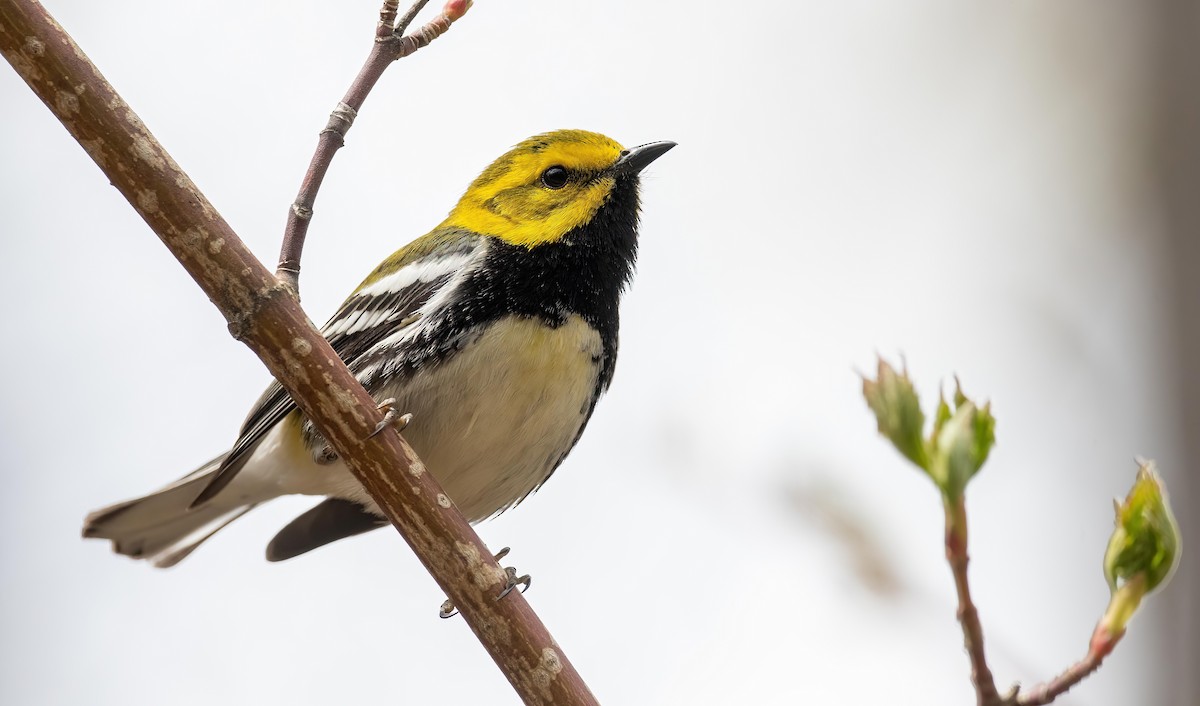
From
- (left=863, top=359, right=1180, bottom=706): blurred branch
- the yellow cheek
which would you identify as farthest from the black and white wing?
(left=863, top=359, right=1180, bottom=706): blurred branch

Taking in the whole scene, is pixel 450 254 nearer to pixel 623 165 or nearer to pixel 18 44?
pixel 623 165

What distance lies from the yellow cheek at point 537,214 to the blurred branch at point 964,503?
2.29 metres

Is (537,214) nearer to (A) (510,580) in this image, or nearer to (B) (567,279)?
(B) (567,279)

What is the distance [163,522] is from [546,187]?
6.31 ft

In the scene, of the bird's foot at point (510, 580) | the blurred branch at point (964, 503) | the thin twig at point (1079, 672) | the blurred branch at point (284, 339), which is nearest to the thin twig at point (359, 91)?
the blurred branch at point (284, 339)

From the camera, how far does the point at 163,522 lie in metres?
4.32

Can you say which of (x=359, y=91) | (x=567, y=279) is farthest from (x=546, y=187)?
(x=359, y=91)

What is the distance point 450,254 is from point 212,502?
1.39 metres

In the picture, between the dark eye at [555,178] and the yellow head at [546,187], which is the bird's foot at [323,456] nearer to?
the yellow head at [546,187]

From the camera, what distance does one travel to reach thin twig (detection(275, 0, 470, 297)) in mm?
2428

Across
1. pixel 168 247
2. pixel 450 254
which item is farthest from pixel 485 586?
pixel 450 254

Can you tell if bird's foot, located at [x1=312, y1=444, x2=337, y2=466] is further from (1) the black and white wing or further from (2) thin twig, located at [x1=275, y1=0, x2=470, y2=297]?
(2) thin twig, located at [x1=275, y1=0, x2=470, y2=297]

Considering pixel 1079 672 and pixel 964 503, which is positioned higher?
pixel 964 503

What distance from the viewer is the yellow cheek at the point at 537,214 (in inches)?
144
